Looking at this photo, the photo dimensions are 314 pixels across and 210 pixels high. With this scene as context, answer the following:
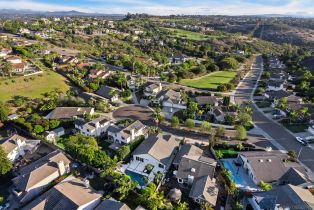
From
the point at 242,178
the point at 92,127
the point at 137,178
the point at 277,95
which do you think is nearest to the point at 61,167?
the point at 137,178

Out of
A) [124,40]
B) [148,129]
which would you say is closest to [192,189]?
[148,129]

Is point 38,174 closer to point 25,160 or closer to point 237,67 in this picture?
point 25,160

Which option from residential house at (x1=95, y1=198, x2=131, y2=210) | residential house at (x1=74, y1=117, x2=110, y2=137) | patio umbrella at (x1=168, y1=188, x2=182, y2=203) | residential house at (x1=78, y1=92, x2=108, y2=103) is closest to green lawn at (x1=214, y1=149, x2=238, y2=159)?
patio umbrella at (x1=168, y1=188, x2=182, y2=203)

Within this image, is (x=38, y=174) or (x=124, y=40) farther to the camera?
(x=124, y=40)

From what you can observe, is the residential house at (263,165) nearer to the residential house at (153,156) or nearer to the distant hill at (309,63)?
the residential house at (153,156)

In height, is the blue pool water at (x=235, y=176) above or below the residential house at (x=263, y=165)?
below

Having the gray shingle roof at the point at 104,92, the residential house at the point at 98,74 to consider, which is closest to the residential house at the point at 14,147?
the gray shingle roof at the point at 104,92
